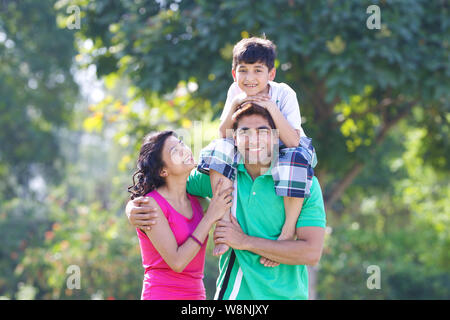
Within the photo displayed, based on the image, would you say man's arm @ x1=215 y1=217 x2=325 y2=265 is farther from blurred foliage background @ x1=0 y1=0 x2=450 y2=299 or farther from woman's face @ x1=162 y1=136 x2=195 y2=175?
blurred foliage background @ x1=0 y1=0 x2=450 y2=299

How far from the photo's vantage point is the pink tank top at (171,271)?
282 cm

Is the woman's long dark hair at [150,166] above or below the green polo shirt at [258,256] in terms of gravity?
above

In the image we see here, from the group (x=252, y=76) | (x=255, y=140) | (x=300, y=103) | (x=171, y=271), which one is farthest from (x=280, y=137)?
(x=300, y=103)

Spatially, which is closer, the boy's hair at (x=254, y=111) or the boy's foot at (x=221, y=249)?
the boy's foot at (x=221, y=249)

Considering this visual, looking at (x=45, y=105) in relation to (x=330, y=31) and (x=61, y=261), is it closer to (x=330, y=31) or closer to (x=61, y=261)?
(x=61, y=261)

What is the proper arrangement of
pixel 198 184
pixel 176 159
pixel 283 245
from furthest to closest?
1. pixel 198 184
2. pixel 176 159
3. pixel 283 245

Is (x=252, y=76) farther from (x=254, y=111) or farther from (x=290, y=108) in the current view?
(x=254, y=111)

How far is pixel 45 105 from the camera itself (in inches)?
565

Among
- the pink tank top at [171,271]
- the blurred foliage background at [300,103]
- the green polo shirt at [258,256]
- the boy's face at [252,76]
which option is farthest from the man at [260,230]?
the blurred foliage background at [300,103]

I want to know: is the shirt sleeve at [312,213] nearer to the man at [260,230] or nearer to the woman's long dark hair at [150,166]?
the man at [260,230]

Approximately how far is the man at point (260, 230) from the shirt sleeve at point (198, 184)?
0.28m

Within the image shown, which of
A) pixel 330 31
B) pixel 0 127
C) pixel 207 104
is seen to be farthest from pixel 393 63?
pixel 0 127

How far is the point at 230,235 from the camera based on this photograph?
260cm

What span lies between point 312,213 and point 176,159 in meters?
0.76
